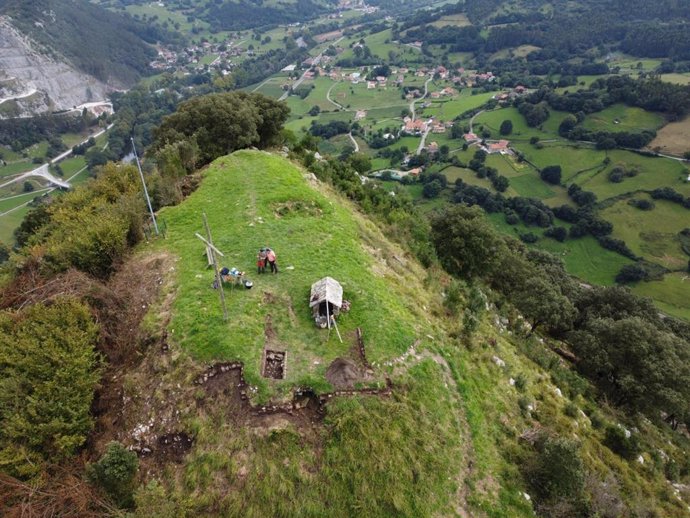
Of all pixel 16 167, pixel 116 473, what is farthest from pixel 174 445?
pixel 16 167

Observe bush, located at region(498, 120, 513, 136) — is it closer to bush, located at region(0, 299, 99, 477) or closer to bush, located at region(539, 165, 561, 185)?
bush, located at region(539, 165, 561, 185)

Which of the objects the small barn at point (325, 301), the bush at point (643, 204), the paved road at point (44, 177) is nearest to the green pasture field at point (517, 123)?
the bush at point (643, 204)

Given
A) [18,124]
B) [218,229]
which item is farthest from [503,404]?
[18,124]

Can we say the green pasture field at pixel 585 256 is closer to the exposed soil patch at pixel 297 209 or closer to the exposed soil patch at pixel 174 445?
the exposed soil patch at pixel 297 209

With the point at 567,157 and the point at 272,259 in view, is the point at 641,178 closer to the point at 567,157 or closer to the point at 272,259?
the point at 567,157

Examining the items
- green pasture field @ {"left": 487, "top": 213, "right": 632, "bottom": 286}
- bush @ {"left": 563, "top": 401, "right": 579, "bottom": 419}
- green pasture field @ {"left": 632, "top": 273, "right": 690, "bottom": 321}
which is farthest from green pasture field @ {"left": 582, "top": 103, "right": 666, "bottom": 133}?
bush @ {"left": 563, "top": 401, "right": 579, "bottom": 419}
